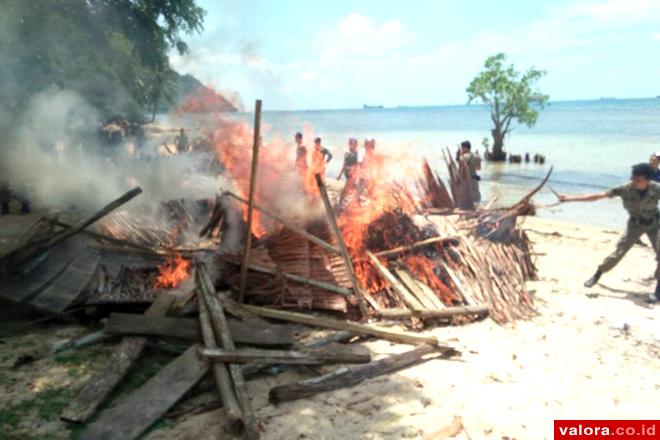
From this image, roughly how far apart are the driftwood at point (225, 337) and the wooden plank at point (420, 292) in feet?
8.06

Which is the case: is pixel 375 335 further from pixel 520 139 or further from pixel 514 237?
pixel 520 139

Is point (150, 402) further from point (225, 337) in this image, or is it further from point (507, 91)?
point (507, 91)

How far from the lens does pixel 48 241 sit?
5.90 meters

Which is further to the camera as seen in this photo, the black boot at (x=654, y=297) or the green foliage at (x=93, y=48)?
the green foliage at (x=93, y=48)

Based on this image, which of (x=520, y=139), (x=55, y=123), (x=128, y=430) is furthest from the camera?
(x=520, y=139)

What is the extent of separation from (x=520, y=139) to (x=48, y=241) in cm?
4896

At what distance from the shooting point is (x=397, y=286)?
19.8ft

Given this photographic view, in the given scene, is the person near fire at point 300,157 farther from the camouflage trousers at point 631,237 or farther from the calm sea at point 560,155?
the camouflage trousers at point 631,237

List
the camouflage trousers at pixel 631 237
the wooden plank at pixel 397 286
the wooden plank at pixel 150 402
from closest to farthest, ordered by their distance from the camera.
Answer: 1. the wooden plank at pixel 150 402
2. the wooden plank at pixel 397 286
3. the camouflage trousers at pixel 631 237

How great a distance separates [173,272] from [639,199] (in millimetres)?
6873

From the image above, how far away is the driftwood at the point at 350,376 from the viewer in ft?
13.3

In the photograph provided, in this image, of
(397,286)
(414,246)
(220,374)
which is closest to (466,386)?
(397,286)

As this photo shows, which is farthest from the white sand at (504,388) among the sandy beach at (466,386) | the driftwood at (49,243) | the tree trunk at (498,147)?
the tree trunk at (498,147)

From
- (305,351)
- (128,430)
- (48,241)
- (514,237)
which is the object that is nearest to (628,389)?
(305,351)
